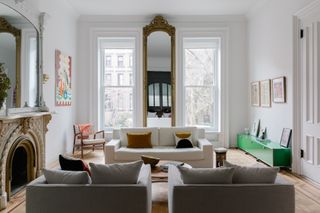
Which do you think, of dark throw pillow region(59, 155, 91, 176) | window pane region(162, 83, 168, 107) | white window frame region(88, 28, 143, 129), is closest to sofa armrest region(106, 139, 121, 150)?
dark throw pillow region(59, 155, 91, 176)

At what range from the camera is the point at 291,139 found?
5094mm

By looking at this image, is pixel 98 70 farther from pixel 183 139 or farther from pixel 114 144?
pixel 183 139

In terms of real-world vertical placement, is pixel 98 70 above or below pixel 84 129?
above

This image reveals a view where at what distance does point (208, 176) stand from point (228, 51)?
18.6ft

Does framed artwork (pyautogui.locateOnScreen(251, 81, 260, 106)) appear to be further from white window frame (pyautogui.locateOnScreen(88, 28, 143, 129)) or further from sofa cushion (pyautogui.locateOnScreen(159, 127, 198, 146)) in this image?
white window frame (pyautogui.locateOnScreen(88, 28, 143, 129))

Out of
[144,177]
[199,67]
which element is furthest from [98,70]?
[144,177]

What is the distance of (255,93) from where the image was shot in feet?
23.0

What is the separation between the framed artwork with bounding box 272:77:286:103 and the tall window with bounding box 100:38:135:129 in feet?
11.5

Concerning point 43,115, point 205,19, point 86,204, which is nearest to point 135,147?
point 43,115

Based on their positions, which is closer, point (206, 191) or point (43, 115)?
point (206, 191)

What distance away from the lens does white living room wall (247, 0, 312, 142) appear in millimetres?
5160

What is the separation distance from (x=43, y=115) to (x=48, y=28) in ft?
5.84

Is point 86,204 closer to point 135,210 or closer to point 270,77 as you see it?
point 135,210

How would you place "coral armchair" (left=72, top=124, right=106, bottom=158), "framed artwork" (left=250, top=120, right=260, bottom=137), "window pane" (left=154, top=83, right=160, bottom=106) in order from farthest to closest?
"window pane" (left=154, top=83, right=160, bottom=106) < "framed artwork" (left=250, top=120, right=260, bottom=137) < "coral armchair" (left=72, top=124, right=106, bottom=158)
